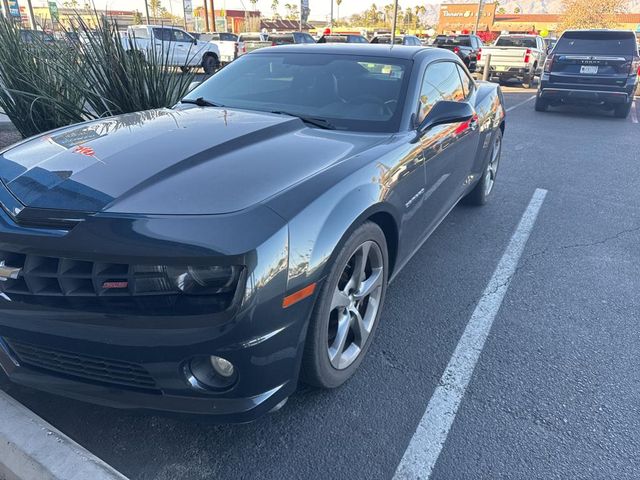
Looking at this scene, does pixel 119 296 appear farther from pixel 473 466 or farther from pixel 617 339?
pixel 617 339

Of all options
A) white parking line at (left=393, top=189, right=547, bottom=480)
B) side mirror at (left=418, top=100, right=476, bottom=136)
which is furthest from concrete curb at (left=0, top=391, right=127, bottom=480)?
side mirror at (left=418, top=100, right=476, bottom=136)

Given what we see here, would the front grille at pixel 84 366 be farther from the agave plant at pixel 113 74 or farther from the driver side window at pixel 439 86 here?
the agave plant at pixel 113 74

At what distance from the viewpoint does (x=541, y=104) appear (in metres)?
11.5

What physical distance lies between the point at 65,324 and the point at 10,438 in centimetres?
56

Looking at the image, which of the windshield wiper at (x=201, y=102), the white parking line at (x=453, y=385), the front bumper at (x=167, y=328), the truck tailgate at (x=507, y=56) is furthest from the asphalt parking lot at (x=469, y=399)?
the truck tailgate at (x=507, y=56)

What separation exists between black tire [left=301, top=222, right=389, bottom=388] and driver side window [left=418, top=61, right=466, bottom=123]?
3.53ft

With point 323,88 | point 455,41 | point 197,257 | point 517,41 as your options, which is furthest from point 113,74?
point 455,41

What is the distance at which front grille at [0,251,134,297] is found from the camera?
173 cm

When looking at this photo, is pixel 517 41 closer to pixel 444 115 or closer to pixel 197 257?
pixel 444 115

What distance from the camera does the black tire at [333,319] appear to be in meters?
2.02

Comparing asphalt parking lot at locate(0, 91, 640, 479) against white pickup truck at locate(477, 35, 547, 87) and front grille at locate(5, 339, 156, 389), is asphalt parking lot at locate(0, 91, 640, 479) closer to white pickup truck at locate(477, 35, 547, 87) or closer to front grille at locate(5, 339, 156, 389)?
front grille at locate(5, 339, 156, 389)

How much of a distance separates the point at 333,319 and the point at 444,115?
1.49m

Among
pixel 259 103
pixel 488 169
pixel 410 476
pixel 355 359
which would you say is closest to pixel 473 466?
pixel 410 476

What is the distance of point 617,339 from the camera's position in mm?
2902
